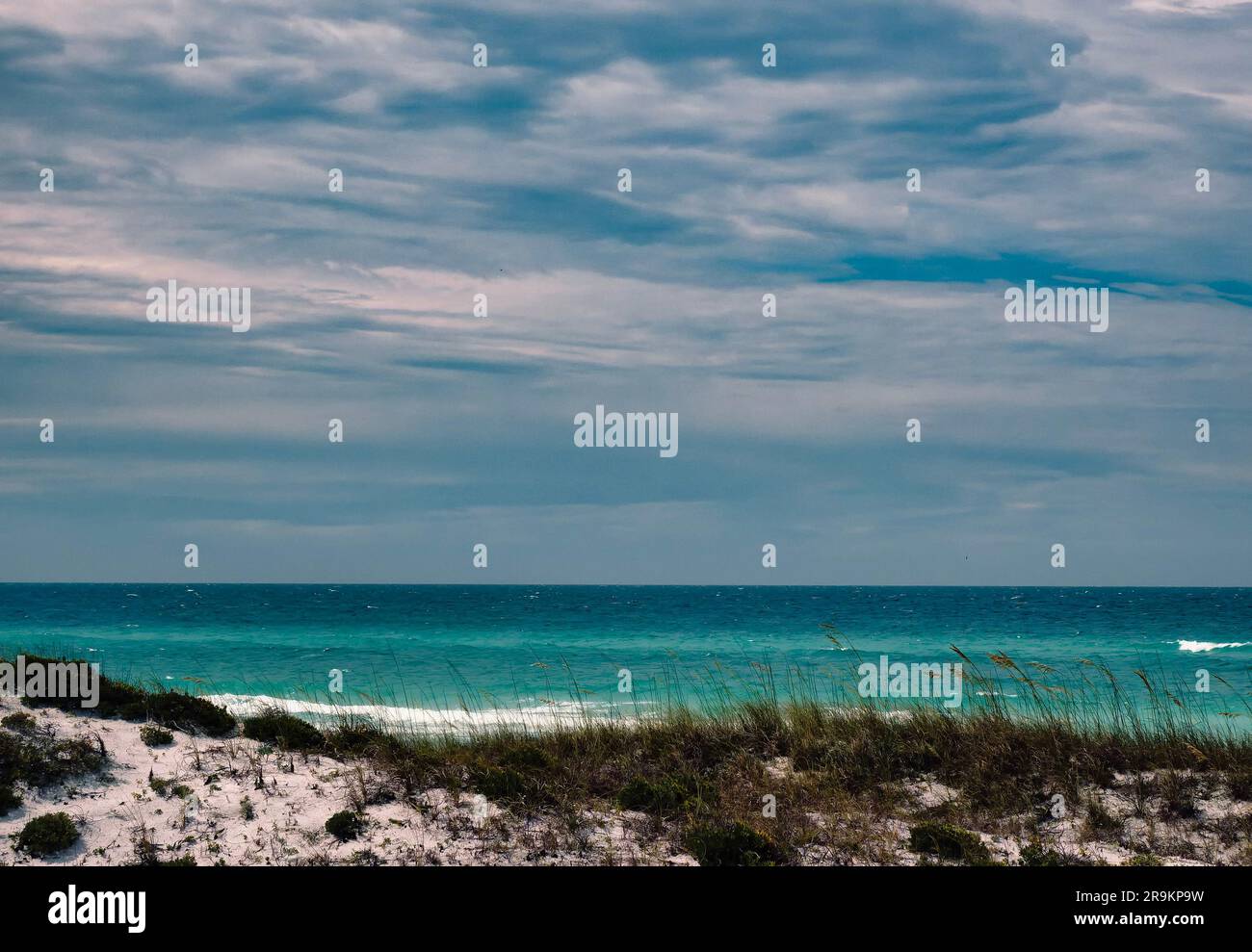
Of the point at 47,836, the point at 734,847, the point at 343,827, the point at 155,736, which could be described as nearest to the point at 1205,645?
the point at 734,847

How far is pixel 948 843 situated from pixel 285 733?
7784 millimetres

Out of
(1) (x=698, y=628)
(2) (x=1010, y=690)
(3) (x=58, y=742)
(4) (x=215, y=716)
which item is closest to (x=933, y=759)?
(4) (x=215, y=716)

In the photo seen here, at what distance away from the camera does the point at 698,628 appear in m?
55.1

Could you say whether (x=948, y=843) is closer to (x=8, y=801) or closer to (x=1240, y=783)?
(x=1240, y=783)

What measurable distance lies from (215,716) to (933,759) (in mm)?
8846

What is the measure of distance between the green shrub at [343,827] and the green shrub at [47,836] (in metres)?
2.37

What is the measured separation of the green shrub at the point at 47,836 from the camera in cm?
886

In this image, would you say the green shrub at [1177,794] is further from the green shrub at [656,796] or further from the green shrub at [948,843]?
the green shrub at [656,796]

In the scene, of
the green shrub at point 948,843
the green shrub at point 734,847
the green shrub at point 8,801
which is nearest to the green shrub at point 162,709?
the green shrub at point 8,801

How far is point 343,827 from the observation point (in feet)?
30.9

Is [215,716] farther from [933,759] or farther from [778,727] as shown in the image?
[933,759]
